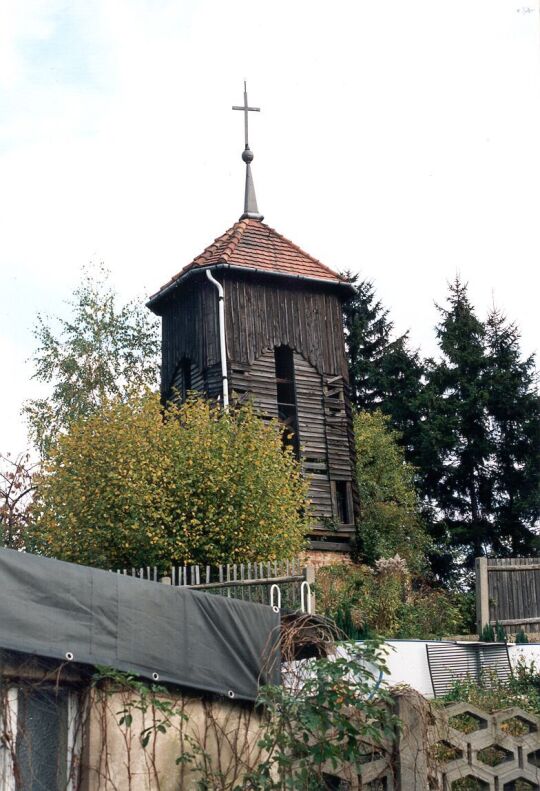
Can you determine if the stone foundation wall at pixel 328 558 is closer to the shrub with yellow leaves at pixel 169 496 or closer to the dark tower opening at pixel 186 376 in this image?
the shrub with yellow leaves at pixel 169 496

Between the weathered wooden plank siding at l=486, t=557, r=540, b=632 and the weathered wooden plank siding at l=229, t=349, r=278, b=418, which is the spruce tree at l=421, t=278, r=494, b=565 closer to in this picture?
the weathered wooden plank siding at l=229, t=349, r=278, b=418

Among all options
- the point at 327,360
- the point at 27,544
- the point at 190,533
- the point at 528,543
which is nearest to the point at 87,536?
the point at 190,533

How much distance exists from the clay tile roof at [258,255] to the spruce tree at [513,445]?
8.72 metres

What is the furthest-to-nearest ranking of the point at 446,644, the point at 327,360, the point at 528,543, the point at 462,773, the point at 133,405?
1. the point at 528,543
2. the point at 327,360
3. the point at 133,405
4. the point at 446,644
5. the point at 462,773

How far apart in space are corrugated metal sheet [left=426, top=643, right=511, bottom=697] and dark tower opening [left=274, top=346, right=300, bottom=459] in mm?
10246

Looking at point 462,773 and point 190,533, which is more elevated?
point 190,533

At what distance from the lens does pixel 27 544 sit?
85.5 ft

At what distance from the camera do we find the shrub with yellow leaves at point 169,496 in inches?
774

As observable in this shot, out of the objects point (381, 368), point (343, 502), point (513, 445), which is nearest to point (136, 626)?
point (343, 502)

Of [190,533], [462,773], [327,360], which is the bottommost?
[462,773]

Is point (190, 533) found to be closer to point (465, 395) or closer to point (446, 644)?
point (446, 644)

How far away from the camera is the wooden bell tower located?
Result: 26375 millimetres

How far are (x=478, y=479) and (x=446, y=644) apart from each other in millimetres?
19485

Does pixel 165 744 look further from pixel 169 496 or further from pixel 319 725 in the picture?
pixel 169 496
